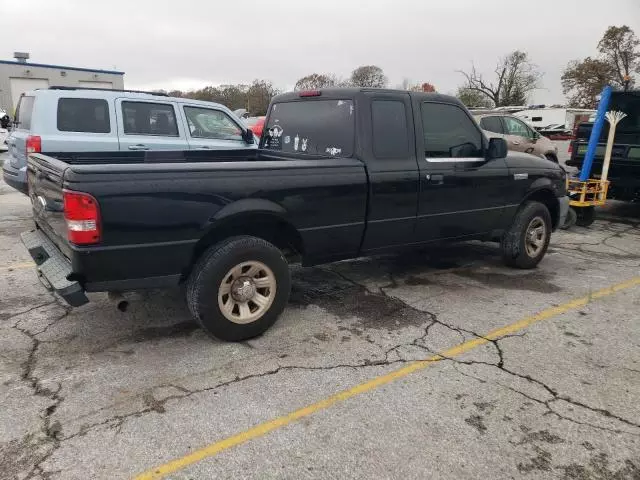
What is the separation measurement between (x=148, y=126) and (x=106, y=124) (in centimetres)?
57

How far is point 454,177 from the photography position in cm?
482

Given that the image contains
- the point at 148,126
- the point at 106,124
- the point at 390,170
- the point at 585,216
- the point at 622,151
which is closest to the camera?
the point at 390,170

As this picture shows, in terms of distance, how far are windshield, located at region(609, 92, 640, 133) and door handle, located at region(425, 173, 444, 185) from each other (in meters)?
6.02

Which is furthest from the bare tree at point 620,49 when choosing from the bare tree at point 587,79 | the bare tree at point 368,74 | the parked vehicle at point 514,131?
the parked vehicle at point 514,131

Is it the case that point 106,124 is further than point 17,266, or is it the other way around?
point 106,124

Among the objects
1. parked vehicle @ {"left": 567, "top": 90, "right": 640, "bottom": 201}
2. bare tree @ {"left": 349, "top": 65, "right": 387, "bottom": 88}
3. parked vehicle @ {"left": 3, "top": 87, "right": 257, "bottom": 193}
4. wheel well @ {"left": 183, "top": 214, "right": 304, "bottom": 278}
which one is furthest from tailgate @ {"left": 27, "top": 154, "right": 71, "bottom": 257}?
bare tree @ {"left": 349, "top": 65, "right": 387, "bottom": 88}

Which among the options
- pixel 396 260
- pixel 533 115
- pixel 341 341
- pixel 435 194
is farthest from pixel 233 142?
pixel 533 115

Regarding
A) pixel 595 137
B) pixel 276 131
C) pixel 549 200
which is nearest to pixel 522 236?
pixel 549 200

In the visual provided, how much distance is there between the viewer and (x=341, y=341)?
3875 mm

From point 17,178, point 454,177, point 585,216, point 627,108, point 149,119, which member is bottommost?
point 585,216

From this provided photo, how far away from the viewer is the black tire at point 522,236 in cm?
557

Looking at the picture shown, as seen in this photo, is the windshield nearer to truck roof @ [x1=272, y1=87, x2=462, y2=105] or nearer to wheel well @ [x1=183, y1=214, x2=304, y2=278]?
truck roof @ [x1=272, y1=87, x2=462, y2=105]

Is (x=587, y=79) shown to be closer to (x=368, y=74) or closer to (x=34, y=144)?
(x=368, y=74)

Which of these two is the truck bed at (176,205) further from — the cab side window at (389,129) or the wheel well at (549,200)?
the wheel well at (549,200)
